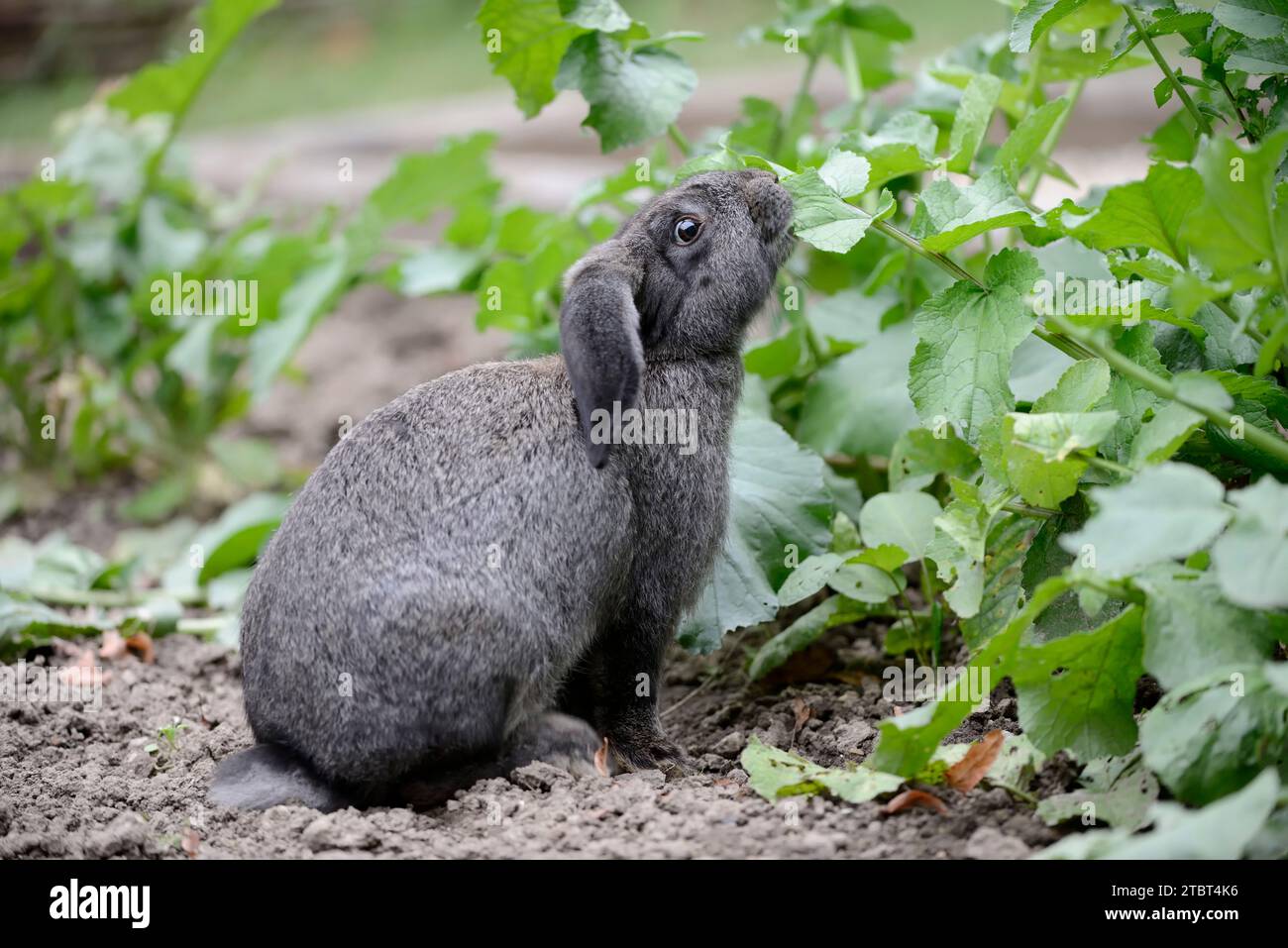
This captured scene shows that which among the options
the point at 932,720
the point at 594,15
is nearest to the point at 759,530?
the point at 932,720

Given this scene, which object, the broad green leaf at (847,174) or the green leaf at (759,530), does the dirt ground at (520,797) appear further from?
Answer: the broad green leaf at (847,174)

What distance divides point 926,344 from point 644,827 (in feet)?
5.81

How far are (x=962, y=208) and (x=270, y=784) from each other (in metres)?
2.83

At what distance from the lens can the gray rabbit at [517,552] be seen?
13.1ft

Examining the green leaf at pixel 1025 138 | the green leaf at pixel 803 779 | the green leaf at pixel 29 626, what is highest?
the green leaf at pixel 1025 138

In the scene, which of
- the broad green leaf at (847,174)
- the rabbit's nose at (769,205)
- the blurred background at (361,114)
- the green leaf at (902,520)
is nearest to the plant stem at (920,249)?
the broad green leaf at (847,174)

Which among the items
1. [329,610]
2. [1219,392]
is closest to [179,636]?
[329,610]

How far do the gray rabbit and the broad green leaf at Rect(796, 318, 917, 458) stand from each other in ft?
2.78

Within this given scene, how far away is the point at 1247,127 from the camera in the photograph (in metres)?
4.27

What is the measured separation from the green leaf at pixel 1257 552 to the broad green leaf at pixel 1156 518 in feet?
0.15

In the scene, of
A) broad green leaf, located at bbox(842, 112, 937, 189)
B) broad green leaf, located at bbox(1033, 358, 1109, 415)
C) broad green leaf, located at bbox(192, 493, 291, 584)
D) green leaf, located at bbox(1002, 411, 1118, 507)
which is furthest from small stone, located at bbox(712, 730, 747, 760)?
broad green leaf, located at bbox(192, 493, 291, 584)
